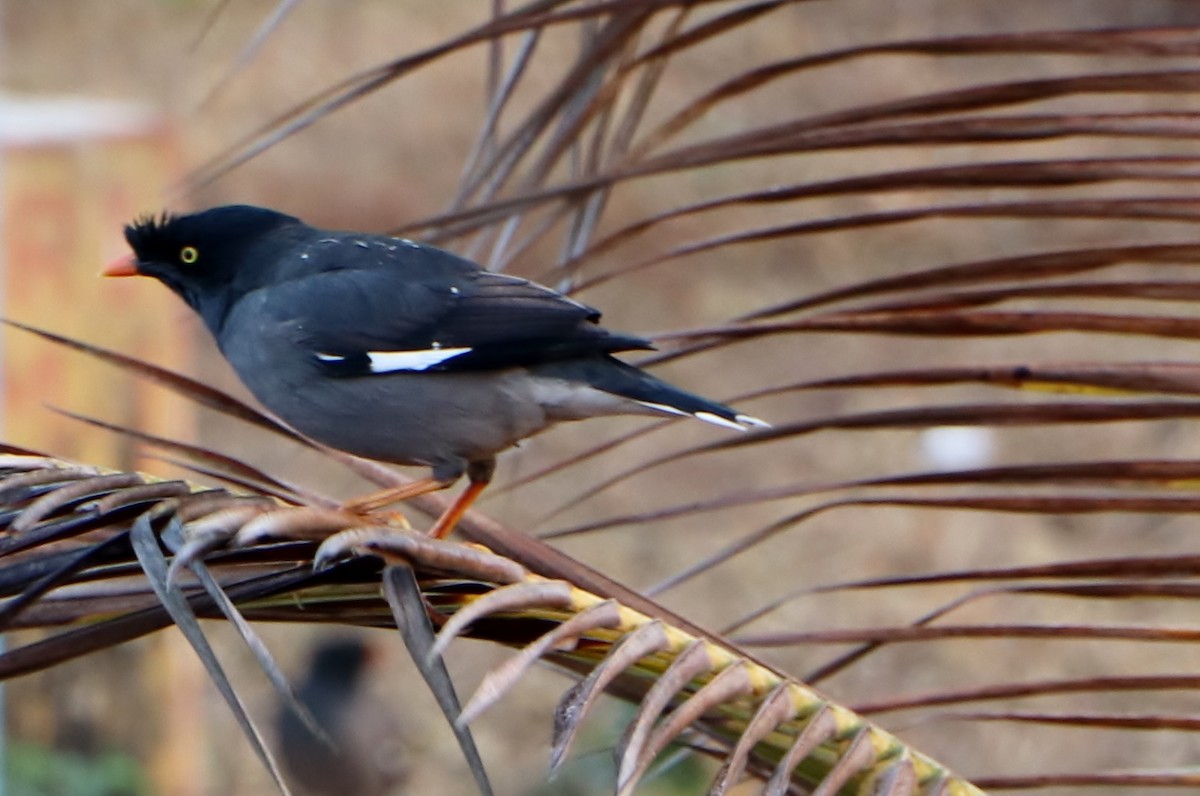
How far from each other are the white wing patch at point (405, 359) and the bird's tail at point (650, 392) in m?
0.20

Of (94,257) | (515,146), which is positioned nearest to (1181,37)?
(515,146)

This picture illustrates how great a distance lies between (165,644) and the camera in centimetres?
614

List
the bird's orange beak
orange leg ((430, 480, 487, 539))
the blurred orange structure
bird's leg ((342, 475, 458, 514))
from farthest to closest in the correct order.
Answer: the blurred orange structure
the bird's orange beak
bird's leg ((342, 475, 458, 514))
orange leg ((430, 480, 487, 539))

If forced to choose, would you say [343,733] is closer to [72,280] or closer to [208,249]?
[72,280]

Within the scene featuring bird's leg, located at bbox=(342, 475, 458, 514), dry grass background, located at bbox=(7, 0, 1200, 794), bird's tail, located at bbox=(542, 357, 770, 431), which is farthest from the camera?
dry grass background, located at bbox=(7, 0, 1200, 794)

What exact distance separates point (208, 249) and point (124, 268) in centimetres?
16

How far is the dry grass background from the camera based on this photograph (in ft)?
22.9

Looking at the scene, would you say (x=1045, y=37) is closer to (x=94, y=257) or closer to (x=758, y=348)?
(x=94, y=257)

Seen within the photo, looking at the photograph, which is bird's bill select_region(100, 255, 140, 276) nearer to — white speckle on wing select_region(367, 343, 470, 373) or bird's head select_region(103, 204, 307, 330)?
bird's head select_region(103, 204, 307, 330)

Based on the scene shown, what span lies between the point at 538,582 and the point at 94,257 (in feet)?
14.3

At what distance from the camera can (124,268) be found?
10.6ft

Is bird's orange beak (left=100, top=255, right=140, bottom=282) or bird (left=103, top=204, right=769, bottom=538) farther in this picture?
bird's orange beak (left=100, top=255, right=140, bottom=282)

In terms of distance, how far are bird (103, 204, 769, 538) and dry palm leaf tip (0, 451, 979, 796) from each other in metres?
0.93

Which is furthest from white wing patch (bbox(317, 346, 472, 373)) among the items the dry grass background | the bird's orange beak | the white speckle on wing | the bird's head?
the dry grass background
